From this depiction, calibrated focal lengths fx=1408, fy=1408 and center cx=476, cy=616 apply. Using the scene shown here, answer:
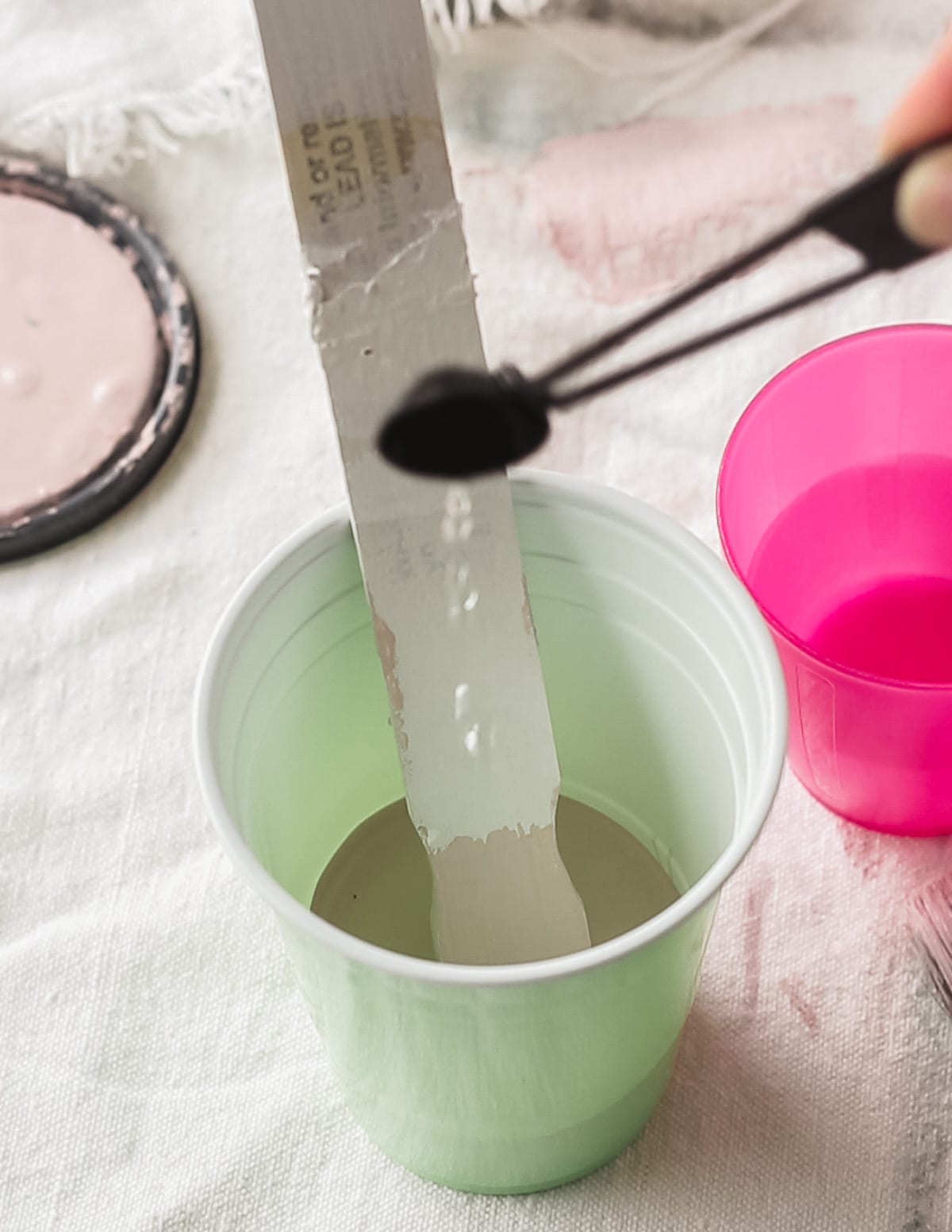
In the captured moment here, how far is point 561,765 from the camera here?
0.55 m

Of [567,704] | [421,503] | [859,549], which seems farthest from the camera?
[859,549]

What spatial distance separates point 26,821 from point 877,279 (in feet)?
1.54

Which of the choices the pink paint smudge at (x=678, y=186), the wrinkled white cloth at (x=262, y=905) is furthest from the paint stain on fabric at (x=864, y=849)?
the pink paint smudge at (x=678, y=186)

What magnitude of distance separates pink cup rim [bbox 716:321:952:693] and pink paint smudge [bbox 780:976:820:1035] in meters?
0.12

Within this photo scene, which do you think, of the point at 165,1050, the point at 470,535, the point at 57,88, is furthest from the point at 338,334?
the point at 57,88

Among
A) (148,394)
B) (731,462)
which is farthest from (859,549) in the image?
(148,394)

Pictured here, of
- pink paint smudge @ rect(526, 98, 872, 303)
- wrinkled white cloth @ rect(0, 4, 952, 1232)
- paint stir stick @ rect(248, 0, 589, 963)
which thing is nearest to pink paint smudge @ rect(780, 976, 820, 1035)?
wrinkled white cloth @ rect(0, 4, 952, 1232)

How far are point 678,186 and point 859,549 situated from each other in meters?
0.22

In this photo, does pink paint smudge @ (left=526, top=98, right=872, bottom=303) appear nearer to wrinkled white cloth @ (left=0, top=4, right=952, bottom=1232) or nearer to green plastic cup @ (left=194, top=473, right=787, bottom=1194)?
wrinkled white cloth @ (left=0, top=4, right=952, bottom=1232)

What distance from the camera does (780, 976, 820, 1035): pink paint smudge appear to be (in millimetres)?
535

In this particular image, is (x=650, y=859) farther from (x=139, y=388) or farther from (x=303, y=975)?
(x=139, y=388)

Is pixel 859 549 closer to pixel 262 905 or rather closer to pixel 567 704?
pixel 567 704

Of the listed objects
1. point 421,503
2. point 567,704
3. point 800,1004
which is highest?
point 421,503

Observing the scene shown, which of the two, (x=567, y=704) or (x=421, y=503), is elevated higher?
(x=421, y=503)
